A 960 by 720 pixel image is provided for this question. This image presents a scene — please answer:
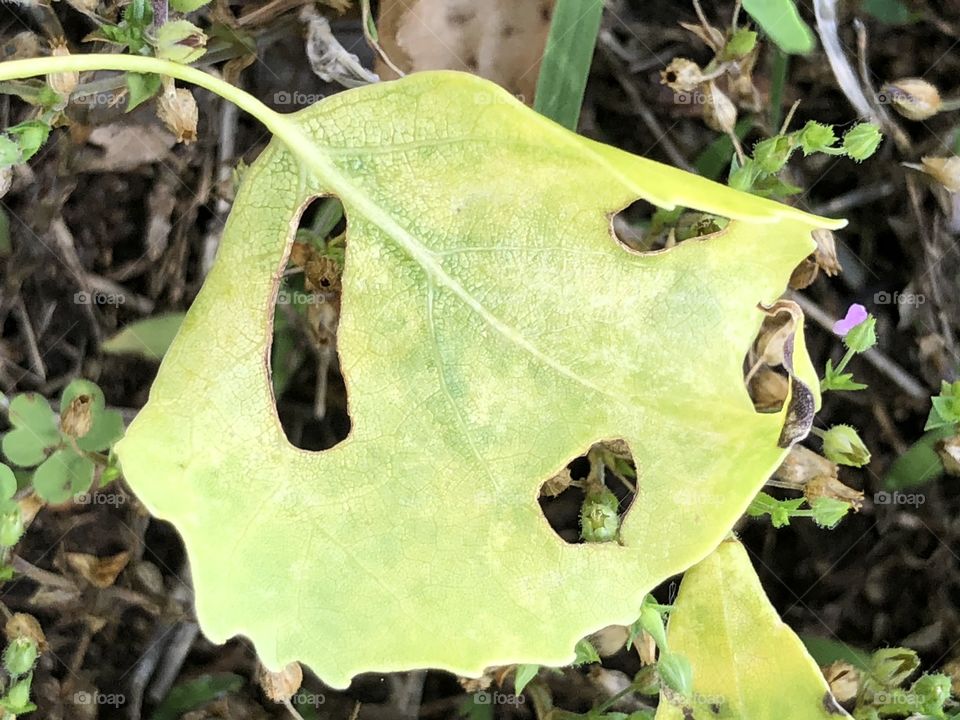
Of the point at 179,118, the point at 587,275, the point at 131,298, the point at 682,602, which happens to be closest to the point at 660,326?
the point at 587,275

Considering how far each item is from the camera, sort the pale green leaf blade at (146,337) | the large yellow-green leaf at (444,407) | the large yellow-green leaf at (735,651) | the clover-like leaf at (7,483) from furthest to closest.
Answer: the pale green leaf blade at (146,337) < the clover-like leaf at (7,483) < the large yellow-green leaf at (735,651) < the large yellow-green leaf at (444,407)

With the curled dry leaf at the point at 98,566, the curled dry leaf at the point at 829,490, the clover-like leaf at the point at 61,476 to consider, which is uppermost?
the curled dry leaf at the point at 829,490

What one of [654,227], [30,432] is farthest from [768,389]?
[30,432]

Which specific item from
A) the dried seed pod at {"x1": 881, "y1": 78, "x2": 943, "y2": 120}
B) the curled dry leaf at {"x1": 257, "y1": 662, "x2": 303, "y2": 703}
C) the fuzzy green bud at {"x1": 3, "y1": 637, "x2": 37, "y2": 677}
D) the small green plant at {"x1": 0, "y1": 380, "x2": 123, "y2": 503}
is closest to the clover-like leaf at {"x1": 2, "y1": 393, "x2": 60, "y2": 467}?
the small green plant at {"x1": 0, "y1": 380, "x2": 123, "y2": 503}

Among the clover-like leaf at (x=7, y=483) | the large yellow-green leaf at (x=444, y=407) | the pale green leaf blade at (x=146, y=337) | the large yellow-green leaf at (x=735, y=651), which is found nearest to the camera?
the large yellow-green leaf at (x=444, y=407)

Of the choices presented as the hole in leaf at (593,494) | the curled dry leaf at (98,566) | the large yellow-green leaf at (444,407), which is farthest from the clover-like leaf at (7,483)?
the hole in leaf at (593,494)

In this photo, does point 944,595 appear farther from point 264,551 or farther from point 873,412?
point 264,551

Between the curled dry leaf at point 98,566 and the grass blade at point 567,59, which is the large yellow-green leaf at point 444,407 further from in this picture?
the curled dry leaf at point 98,566

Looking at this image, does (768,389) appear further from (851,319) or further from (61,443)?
(61,443)
